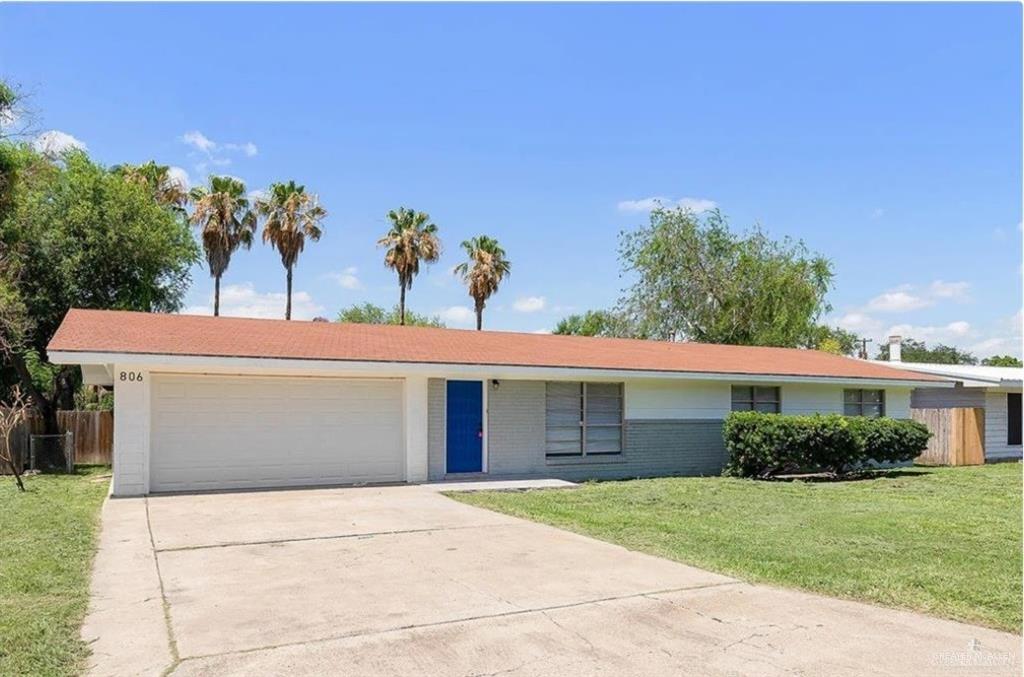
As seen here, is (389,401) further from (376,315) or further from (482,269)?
(376,315)

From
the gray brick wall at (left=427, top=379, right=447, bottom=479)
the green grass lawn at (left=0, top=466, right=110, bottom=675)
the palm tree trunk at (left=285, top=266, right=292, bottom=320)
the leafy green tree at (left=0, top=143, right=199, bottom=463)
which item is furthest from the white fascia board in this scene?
the palm tree trunk at (left=285, top=266, right=292, bottom=320)

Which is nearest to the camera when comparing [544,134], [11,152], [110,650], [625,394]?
[110,650]

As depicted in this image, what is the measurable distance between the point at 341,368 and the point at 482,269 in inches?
1109

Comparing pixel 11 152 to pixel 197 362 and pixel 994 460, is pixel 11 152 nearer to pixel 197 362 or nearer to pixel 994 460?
pixel 197 362

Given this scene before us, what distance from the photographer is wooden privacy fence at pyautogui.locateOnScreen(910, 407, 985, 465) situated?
2156 cm

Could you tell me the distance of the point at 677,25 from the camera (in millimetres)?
12164

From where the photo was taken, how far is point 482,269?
1626 inches

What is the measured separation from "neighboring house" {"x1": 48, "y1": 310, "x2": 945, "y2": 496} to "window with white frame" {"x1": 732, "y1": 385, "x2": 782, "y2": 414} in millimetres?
41

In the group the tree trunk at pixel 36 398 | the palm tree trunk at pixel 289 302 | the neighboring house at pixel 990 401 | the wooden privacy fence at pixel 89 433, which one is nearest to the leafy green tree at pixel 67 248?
the tree trunk at pixel 36 398

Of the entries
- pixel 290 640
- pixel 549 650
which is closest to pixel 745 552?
pixel 549 650

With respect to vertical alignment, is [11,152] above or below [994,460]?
above

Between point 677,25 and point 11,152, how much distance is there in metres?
17.0

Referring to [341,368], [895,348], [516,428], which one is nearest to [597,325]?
[895,348]

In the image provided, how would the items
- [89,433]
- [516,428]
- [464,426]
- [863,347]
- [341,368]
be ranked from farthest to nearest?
[863,347] < [89,433] < [516,428] < [464,426] < [341,368]
